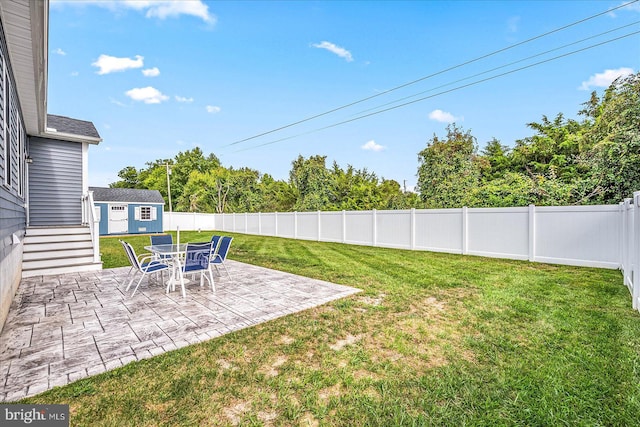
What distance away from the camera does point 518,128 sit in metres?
17.8

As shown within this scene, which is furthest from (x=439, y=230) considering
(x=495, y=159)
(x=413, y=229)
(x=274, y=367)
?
(x=495, y=159)

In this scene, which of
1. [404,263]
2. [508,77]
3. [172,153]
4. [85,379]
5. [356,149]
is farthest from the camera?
[172,153]

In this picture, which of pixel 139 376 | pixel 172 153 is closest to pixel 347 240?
pixel 139 376

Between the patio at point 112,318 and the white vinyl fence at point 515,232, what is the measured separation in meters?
4.14

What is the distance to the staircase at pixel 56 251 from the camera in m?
6.92

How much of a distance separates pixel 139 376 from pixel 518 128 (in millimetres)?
21592

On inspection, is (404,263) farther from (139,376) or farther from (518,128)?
(518,128)

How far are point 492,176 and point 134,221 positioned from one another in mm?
24549

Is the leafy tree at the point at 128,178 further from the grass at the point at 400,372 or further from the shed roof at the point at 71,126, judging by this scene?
the grass at the point at 400,372

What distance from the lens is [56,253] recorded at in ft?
24.1

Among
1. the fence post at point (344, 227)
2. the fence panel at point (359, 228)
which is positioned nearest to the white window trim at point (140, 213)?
the fence post at point (344, 227)

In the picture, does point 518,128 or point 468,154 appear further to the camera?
point 518,128

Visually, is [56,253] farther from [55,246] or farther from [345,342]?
[345,342]

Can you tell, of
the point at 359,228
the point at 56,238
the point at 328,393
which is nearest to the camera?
the point at 328,393
